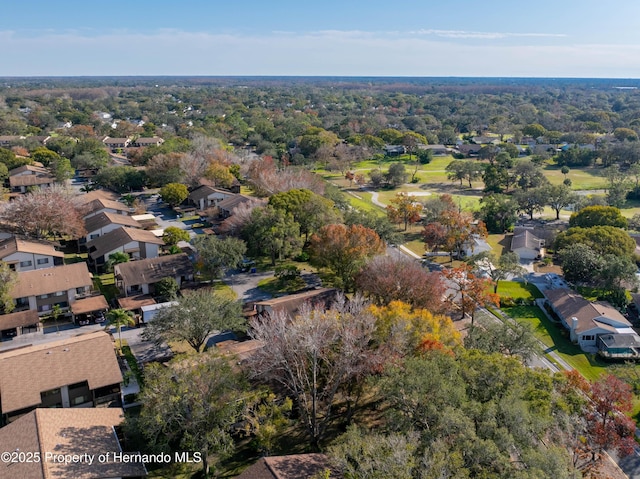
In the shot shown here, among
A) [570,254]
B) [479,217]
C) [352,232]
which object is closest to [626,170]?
[479,217]

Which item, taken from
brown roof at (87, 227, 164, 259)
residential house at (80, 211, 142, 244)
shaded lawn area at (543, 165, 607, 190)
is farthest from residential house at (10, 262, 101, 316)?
shaded lawn area at (543, 165, 607, 190)

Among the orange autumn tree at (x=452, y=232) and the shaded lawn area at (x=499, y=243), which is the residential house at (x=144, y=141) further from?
the shaded lawn area at (x=499, y=243)

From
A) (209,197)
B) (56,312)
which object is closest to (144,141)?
(209,197)

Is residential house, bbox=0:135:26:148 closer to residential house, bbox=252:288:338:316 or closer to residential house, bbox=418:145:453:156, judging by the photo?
residential house, bbox=252:288:338:316

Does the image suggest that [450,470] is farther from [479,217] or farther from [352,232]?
[479,217]

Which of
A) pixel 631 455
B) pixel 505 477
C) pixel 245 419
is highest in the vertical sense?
pixel 505 477

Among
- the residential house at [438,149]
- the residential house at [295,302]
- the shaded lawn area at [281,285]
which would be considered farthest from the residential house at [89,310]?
the residential house at [438,149]
